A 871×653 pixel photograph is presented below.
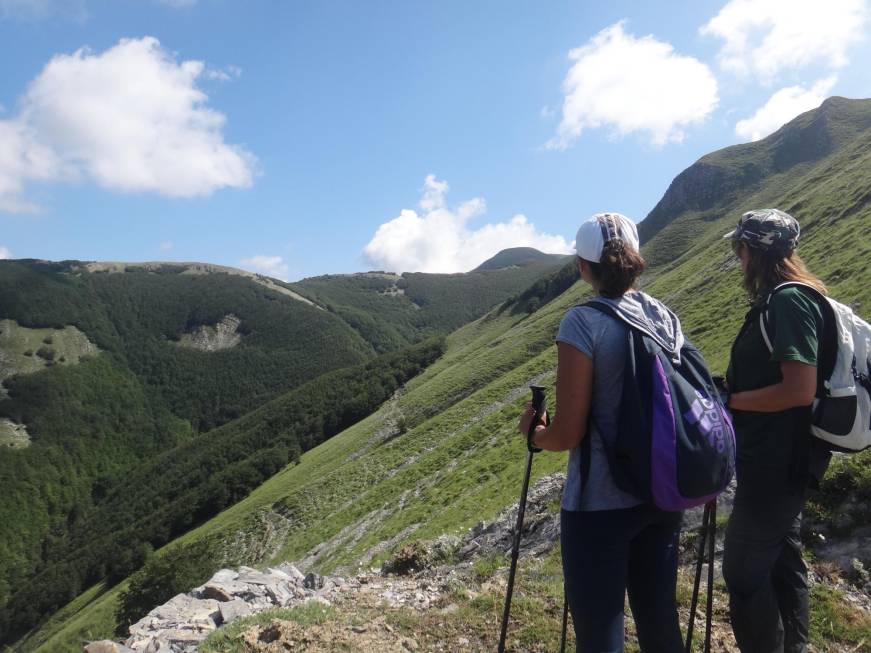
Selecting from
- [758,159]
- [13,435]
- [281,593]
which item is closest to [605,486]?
[281,593]

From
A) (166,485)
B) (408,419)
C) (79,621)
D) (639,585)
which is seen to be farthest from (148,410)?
(639,585)

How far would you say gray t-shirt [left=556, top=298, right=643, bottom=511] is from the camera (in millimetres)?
2627

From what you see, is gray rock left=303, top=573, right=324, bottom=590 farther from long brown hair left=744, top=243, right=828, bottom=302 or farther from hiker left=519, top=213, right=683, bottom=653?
long brown hair left=744, top=243, right=828, bottom=302

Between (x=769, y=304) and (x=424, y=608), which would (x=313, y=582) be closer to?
(x=424, y=608)

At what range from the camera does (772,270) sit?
3.53 m

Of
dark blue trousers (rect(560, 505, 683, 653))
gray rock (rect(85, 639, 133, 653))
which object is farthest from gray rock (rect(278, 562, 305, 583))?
dark blue trousers (rect(560, 505, 683, 653))

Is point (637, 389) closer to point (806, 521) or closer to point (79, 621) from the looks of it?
point (806, 521)

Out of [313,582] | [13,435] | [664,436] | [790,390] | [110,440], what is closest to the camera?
[664,436]

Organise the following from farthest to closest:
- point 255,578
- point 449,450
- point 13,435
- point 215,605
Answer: point 13,435 < point 449,450 < point 255,578 < point 215,605

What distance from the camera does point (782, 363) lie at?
3080 mm

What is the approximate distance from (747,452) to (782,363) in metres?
0.72

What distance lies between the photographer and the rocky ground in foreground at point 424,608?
17.9ft

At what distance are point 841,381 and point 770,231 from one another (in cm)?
112

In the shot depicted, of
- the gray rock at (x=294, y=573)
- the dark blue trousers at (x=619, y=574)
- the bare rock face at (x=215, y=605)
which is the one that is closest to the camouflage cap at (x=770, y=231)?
the dark blue trousers at (x=619, y=574)
